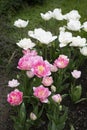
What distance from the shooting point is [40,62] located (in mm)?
3072

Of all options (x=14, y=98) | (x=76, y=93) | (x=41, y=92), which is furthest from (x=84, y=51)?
(x=14, y=98)

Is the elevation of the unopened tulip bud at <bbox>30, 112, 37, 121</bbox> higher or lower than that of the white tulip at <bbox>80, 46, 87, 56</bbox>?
lower

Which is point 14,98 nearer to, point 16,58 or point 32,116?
point 32,116

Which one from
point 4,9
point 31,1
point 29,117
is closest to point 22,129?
point 29,117

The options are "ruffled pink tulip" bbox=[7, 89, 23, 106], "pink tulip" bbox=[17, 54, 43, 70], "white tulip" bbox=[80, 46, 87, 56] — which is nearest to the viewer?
"ruffled pink tulip" bbox=[7, 89, 23, 106]

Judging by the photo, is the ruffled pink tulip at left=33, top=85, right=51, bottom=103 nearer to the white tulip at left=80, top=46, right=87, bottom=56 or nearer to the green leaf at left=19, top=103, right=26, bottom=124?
the green leaf at left=19, top=103, right=26, bottom=124

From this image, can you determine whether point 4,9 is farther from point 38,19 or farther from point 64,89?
point 64,89

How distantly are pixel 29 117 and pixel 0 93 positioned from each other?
608mm

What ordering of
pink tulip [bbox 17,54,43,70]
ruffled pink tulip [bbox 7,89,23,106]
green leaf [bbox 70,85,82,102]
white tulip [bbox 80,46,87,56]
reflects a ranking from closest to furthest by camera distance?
1. ruffled pink tulip [bbox 7,89,23,106]
2. pink tulip [bbox 17,54,43,70]
3. green leaf [bbox 70,85,82,102]
4. white tulip [bbox 80,46,87,56]

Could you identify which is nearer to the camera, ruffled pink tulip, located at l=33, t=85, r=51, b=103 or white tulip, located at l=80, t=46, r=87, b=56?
ruffled pink tulip, located at l=33, t=85, r=51, b=103

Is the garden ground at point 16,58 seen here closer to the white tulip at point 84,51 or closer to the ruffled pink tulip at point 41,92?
the white tulip at point 84,51

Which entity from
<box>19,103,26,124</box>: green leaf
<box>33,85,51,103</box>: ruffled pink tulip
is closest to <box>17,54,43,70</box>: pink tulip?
<box>33,85,51,103</box>: ruffled pink tulip

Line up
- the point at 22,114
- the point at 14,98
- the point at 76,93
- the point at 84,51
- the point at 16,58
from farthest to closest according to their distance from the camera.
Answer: the point at 16,58, the point at 84,51, the point at 76,93, the point at 22,114, the point at 14,98

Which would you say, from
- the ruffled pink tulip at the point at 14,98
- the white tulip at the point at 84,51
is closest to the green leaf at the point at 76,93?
the white tulip at the point at 84,51
